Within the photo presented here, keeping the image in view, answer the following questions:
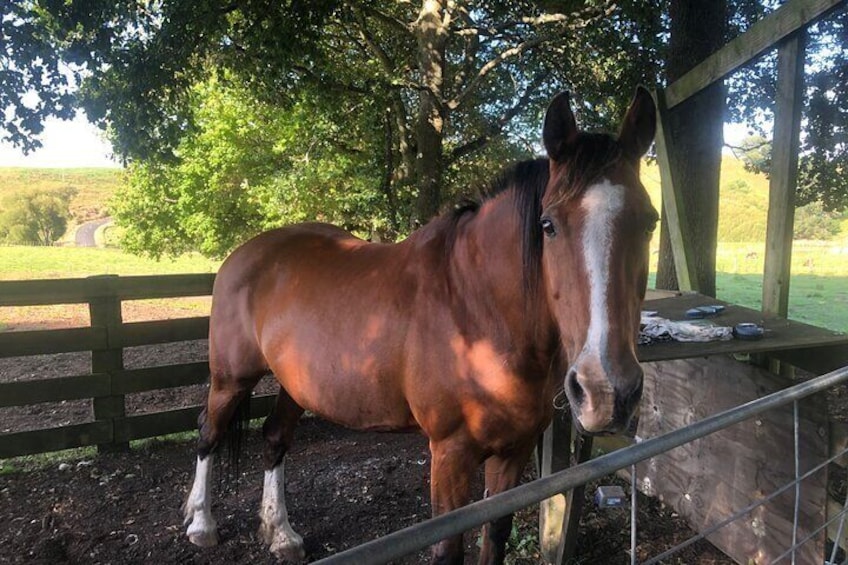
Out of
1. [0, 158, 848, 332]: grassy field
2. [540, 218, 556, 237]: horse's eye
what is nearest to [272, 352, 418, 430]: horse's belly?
[540, 218, 556, 237]: horse's eye

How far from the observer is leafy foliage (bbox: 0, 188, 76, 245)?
48.6 metres

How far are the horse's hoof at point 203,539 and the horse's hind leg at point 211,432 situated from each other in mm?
47

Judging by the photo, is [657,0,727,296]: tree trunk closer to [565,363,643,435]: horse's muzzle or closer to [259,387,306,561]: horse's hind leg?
[259,387,306,561]: horse's hind leg

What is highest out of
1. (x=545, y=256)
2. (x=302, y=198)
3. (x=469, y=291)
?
(x=302, y=198)

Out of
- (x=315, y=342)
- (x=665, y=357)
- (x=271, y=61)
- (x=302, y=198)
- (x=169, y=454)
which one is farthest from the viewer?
(x=302, y=198)

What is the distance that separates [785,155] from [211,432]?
3925 mm

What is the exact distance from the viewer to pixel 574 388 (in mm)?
1485

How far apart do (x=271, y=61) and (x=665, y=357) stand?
5109 millimetres

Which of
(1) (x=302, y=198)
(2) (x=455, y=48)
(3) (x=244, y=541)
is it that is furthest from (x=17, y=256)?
(3) (x=244, y=541)

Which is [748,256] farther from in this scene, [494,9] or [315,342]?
[315,342]

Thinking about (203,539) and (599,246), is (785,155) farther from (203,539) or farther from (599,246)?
(203,539)

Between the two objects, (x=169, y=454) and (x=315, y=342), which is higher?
(x=315, y=342)

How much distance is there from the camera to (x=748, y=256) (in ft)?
49.7

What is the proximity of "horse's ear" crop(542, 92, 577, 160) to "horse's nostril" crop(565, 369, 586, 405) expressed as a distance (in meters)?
0.76
